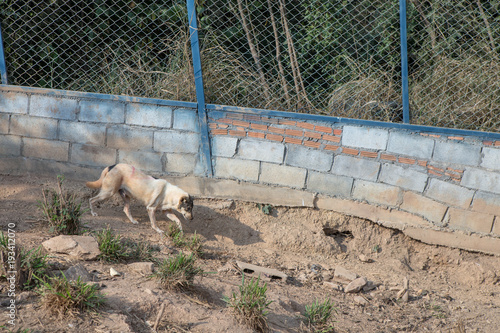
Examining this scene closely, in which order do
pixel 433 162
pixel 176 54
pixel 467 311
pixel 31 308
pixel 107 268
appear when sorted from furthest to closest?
pixel 176 54 → pixel 433 162 → pixel 467 311 → pixel 107 268 → pixel 31 308

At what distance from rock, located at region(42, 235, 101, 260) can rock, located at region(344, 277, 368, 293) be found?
2544mm

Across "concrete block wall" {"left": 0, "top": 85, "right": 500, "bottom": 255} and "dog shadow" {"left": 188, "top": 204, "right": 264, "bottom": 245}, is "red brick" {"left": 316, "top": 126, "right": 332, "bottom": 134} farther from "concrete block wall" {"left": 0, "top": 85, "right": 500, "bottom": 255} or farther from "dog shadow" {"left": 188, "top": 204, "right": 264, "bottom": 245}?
"dog shadow" {"left": 188, "top": 204, "right": 264, "bottom": 245}

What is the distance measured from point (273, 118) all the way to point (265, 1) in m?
1.60

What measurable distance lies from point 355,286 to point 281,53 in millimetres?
3035

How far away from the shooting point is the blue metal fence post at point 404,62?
209 inches

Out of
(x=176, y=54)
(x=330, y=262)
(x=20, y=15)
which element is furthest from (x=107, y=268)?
(x=20, y=15)

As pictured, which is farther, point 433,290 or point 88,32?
point 88,32

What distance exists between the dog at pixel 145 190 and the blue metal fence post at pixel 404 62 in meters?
2.72

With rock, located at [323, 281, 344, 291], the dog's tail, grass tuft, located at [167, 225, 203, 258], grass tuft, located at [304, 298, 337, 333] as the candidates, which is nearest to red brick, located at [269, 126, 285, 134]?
grass tuft, located at [167, 225, 203, 258]

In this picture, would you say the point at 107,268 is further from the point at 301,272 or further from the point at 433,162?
the point at 433,162

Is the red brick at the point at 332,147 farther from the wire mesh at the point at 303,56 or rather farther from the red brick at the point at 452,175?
the red brick at the point at 452,175

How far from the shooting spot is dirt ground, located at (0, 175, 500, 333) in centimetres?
361

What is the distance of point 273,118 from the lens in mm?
5770

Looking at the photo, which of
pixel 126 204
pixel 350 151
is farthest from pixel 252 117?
pixel 126 204
